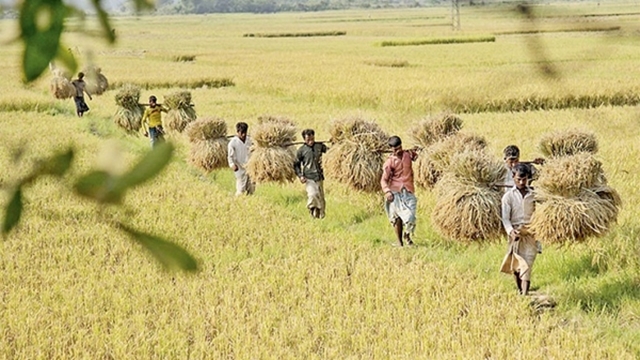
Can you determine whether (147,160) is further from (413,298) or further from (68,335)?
(413,298)

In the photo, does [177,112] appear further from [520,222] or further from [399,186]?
[520,222]

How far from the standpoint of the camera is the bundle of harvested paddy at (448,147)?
27.9 feet

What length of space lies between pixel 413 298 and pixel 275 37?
176ft

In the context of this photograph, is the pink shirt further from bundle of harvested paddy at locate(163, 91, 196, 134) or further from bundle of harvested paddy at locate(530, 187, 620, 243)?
bundle of harvested paddy at locate(163, 91, 196, 134)

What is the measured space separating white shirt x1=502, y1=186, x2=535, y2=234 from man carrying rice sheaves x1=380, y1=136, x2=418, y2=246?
5.04ft

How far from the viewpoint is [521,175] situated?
613 cm

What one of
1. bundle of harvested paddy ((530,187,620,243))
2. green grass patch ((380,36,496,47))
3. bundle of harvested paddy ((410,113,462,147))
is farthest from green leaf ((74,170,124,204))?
green grass patch ((380,36,496,47))

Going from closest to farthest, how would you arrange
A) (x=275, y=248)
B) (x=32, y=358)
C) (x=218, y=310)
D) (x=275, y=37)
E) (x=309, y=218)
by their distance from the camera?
(x=32, y=358), (x=218, y=310), (x=275, y=248), (x=309, y=218), (x=275, y=37)

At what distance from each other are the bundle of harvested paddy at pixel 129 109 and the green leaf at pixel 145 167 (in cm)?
1527

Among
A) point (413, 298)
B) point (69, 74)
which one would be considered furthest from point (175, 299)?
point (69, 74)

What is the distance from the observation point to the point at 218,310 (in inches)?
238

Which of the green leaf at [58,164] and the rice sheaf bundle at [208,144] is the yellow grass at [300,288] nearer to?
the rice sheaf bundle at [208,144]

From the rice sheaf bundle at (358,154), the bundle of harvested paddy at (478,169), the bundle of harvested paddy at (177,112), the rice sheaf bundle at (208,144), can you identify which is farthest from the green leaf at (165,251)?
the bundle of harvested paddy at (177,112)

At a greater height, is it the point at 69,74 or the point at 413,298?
the point at 69,74
